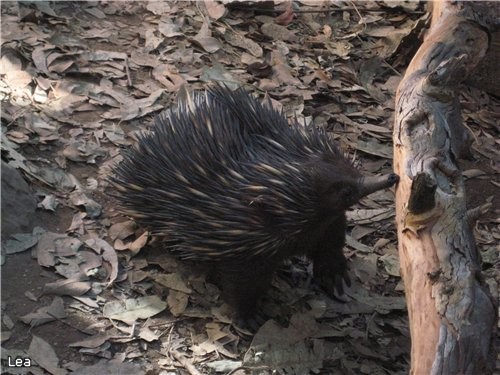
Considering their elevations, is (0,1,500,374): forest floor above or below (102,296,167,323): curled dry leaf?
above

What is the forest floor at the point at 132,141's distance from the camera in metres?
3.98

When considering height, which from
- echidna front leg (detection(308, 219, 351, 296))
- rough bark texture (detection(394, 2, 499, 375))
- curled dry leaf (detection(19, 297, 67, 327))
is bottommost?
curled dry leaf (detection(19, 297, 67, 327))

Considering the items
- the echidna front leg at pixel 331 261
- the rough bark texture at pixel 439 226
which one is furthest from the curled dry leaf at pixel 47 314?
the rough bark texture at pixel 439 226

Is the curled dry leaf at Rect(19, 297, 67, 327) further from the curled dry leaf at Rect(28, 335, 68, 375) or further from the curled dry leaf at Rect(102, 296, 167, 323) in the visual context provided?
the curled dry leaf at Rect(102, 296, 167, 323)

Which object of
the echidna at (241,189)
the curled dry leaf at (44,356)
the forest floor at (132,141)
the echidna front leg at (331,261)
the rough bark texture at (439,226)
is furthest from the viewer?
the echidna front leg at (331,261)

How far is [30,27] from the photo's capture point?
5957 millimetres

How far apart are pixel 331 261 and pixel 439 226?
1206 millimetres

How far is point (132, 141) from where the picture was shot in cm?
526

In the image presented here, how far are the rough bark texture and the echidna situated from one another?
0.83 feet

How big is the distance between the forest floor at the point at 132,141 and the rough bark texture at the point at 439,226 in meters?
1.01

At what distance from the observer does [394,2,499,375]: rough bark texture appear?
9.12 ft

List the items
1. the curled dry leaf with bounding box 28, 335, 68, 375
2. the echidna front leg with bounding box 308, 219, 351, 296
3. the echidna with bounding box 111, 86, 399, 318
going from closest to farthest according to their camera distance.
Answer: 1. the curled dry leaf with bounding box 28, 335, 68, 375
2. the echidna with bounding box 111, 86, 399, 318
3. the echidna front leg with bounding box 308, 219, 351, 296

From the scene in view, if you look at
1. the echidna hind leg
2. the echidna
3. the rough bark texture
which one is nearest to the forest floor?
the echidna hind leg

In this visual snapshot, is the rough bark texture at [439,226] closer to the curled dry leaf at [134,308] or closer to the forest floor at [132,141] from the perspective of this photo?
the forest floor at [132,141]
